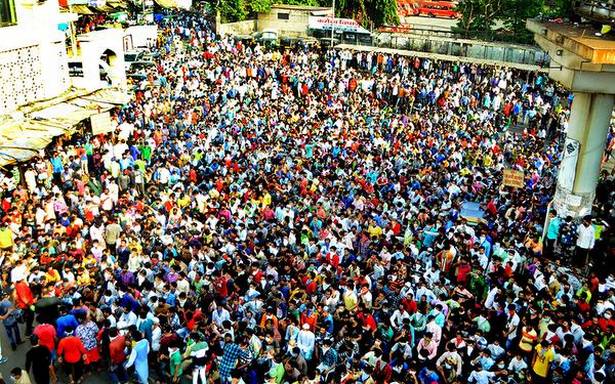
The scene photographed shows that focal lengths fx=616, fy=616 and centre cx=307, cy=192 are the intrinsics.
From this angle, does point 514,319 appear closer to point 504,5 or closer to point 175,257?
point 175,257

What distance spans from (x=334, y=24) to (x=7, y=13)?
62.7 feet

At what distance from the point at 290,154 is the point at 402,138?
13.8 feet

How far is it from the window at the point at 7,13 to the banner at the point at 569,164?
52.3 ft

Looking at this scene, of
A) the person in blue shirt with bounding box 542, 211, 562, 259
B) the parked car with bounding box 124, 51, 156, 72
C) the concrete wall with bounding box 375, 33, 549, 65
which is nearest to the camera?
the person in blue shirt with bounding box 542, 211, 562, 259

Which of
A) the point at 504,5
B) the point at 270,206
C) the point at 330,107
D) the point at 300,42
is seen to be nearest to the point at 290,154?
the point at 270,206

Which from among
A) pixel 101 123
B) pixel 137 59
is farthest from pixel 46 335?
pixel 137 59

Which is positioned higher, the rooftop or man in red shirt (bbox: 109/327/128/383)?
the rooftop

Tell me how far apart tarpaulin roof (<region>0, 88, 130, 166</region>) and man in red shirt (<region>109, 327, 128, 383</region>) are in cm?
781

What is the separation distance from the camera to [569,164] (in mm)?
15500

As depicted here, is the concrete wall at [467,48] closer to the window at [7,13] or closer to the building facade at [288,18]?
the building facade at [288,18]

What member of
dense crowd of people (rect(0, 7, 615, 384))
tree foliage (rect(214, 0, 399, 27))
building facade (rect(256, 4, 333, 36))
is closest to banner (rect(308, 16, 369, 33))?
building facade (rect(256, 4, 333, 36))

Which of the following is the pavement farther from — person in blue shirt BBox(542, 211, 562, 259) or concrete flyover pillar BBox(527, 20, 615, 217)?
concrete flyover pillar BBox(527, 20, 615, 217)

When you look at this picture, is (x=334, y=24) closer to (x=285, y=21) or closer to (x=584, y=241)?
(x=285, y=21)

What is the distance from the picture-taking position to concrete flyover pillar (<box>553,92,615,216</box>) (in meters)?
14.9
